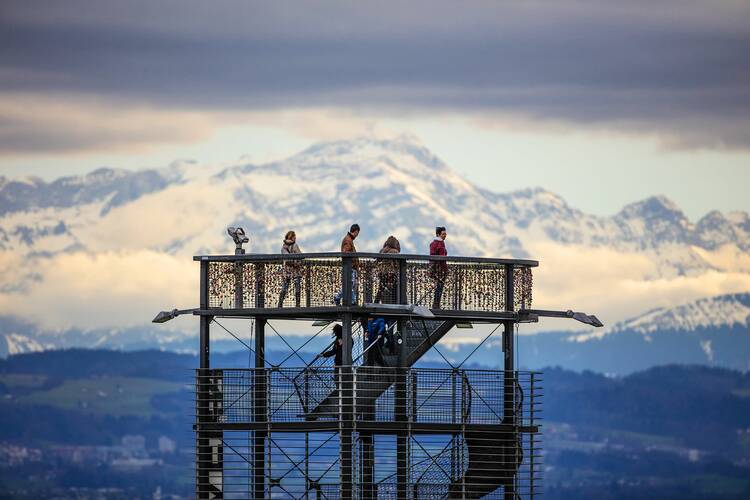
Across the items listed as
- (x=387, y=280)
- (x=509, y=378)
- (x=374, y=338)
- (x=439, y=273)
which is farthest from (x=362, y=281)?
(x=509, y=378)

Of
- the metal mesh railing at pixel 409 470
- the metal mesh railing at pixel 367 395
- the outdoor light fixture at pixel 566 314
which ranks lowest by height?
the metal mesh railing at pixel 409 470

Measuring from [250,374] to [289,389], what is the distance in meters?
1.40

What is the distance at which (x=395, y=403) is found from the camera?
251ft

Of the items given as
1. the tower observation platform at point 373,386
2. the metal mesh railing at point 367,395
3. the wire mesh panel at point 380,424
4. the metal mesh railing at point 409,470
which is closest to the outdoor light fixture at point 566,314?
the tower observation platform at point 373,386

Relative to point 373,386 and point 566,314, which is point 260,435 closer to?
point 373,386

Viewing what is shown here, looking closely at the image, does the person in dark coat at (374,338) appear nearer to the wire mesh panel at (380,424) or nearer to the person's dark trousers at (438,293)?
the wire mesh panel at (380,424)

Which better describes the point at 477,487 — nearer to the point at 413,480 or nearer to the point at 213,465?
the point at 413,480

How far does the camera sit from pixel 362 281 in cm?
7656

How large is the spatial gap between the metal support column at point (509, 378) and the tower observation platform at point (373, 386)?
0.10 feet

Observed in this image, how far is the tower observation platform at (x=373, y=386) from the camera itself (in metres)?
75.9

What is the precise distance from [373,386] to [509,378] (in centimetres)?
423

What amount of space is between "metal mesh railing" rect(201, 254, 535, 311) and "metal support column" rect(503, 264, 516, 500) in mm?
164

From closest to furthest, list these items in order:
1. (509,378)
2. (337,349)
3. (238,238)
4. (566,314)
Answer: (337,349) → (509,378) → (238,238) → (566,314)

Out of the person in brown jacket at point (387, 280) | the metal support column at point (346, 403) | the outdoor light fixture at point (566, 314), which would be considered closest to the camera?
the metal support column at point (346, 403)
